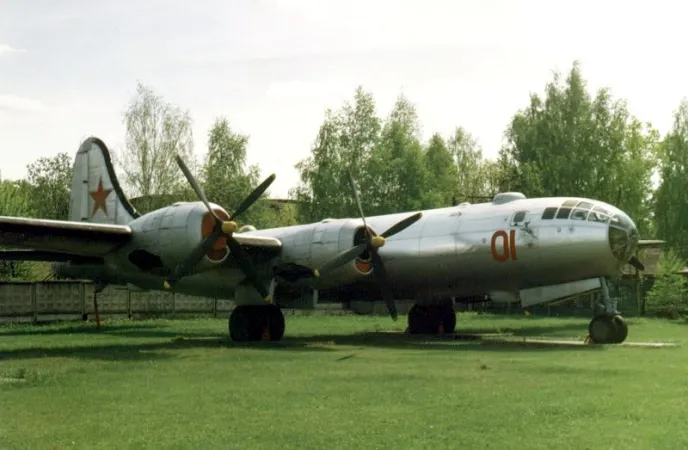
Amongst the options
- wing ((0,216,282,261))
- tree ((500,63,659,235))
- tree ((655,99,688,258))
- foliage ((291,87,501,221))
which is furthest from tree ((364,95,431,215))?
wing ((0,216,282,261))

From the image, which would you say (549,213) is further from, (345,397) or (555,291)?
(345,397)

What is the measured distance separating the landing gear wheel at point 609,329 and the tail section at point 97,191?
47.8 ft

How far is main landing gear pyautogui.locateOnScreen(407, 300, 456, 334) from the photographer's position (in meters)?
27.2

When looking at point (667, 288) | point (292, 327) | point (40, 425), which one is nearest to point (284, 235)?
point (292, 327)

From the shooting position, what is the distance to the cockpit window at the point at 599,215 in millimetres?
20891

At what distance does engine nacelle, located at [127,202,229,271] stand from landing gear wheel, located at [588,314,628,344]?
9680 mm

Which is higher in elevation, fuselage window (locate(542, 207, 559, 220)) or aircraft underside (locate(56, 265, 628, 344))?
fuselage window (locate(542, 207, 559, 220))

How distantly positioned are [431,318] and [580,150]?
31697 mm

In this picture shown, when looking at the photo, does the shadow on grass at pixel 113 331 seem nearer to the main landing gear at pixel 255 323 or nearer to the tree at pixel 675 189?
the main landing gear at pixel 255 323

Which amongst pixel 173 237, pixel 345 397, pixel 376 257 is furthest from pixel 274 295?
pixel 345 397

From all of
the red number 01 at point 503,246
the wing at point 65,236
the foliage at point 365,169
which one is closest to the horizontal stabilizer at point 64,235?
the wing at point 65,236

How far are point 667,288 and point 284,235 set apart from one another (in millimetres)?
23274

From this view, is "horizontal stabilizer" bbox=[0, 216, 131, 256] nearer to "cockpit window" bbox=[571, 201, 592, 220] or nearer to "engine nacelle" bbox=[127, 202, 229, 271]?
"engine nacelle" bbox=[127, 202, 229, 271]

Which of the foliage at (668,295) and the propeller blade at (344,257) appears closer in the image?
the propeller blade at (344,257)
